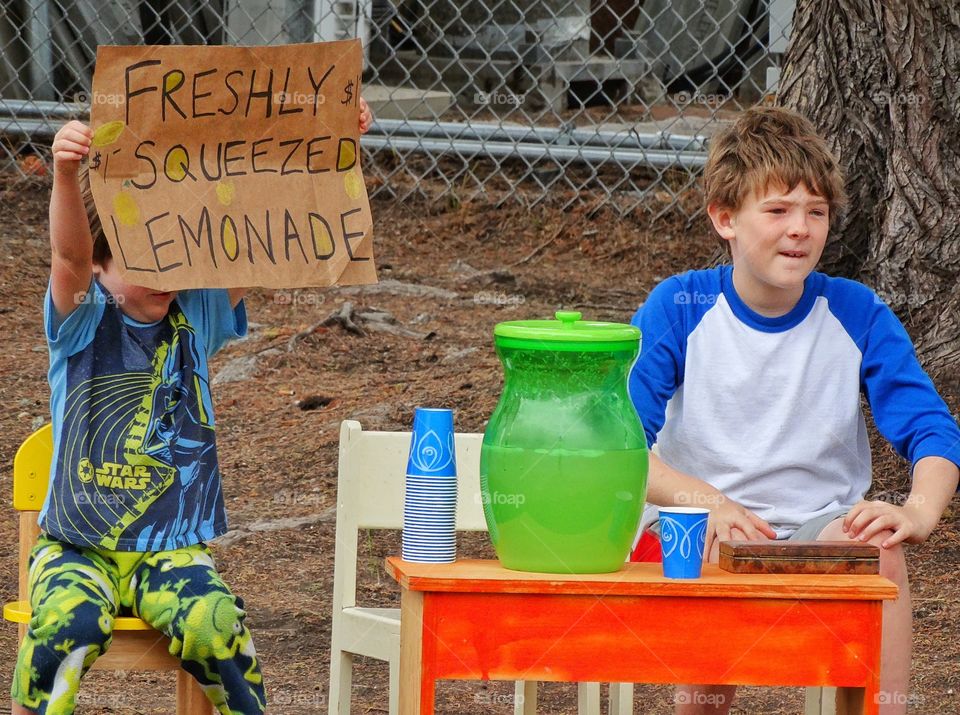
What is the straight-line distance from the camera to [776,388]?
110 inches

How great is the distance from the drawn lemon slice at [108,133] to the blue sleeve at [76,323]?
37 cm

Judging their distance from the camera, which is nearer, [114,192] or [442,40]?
[114,192]

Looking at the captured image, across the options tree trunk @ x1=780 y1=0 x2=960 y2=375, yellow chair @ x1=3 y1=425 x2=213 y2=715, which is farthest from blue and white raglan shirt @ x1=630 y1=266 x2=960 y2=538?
tree trunk @ x1=780 y1=0 x2=960 y2=375

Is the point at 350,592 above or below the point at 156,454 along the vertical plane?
below

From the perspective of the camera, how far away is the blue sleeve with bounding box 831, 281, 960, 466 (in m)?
2.63

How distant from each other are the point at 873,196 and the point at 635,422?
2.55 m

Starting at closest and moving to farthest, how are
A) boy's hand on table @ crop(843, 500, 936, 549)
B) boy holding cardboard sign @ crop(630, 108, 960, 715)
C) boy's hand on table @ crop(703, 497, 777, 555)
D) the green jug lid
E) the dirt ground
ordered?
1. the green jug lid
2. boy's hand on table @ crop(843, 500, 936, 549)
3. boy's hand on table @ crop(703, 497, 777, 555)
4. boy holding cardboard sign @ crop(630, 108, 960, 715)
5. the dirt ground

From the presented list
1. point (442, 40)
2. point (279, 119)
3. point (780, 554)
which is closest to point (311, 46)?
point (279, 119)

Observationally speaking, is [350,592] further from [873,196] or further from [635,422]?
[873,196]

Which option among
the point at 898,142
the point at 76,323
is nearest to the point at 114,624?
the point at 76,323

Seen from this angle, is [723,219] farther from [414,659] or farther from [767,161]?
[414,659]

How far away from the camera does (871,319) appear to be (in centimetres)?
283

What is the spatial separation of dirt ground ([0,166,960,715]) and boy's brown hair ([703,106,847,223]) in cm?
153

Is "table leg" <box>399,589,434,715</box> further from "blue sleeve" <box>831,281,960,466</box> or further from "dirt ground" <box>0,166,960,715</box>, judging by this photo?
"dirt ground" <box>0,166,960,715</box>
